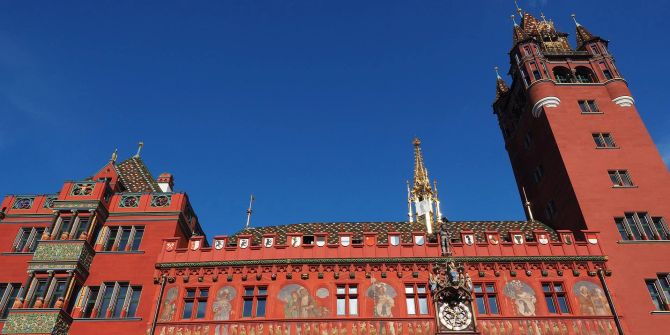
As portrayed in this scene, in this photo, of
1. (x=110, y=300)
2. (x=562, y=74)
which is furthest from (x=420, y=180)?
(x=110, y=300)

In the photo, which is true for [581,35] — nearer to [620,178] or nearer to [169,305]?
[620,178]

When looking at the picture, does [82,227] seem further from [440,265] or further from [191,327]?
[440,265]

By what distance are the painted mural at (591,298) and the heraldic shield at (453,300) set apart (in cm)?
564

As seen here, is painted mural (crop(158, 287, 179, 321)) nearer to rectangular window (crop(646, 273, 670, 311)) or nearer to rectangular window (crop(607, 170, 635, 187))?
rectangular window (crop(646, 273, 670, 311))

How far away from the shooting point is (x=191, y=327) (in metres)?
25.8

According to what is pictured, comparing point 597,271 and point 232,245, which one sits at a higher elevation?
point 232,245

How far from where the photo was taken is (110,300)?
26578 millimetres

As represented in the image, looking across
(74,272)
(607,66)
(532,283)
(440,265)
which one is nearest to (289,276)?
(440,265)

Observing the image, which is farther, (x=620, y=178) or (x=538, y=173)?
(x=538, y=173)

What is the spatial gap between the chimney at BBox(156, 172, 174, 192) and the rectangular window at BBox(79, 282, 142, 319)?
393 inches

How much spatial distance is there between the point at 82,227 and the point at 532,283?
24.6m

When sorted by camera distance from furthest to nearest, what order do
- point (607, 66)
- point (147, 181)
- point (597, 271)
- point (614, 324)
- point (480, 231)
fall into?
point (607, 66) → point (147, 181) → point (480, 231) → point (597, 271) → point (614, 324)

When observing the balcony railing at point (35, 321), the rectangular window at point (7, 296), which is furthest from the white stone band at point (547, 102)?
the rectangular window at point (7, 296)

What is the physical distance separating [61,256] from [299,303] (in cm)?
1270
